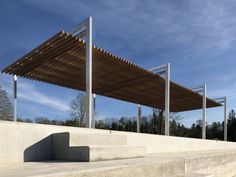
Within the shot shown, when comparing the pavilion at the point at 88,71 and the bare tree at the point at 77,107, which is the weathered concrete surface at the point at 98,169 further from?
the bare tree at the point at 77,107

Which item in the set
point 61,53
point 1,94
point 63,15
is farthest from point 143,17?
point 1,94

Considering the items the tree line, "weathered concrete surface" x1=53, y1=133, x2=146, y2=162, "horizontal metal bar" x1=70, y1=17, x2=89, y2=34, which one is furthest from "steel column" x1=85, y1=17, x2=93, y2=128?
the tree line

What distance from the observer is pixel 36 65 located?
489 inches

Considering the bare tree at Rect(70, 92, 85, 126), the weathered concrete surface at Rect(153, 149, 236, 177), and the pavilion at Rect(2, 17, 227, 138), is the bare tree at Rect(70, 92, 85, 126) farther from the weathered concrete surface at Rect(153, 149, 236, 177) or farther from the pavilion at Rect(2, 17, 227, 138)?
the weathered concrete surface at Rect(153, 149, 236, 177)

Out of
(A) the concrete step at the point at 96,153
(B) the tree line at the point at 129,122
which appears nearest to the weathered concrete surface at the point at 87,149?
(A) the concrete step at the point at 96,153

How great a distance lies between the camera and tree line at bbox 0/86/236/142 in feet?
100

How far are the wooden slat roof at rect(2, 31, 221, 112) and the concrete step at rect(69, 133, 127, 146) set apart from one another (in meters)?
4.07

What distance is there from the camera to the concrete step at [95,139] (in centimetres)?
620

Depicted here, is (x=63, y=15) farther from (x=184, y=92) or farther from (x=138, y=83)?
(x=184, y=92)

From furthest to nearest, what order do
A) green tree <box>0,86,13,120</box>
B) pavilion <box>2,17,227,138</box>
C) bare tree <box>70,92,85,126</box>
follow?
bare tree <box>70,92,85,126</box>, green tree <box>0,86,13,120</box>, pavilion <box>2,17,227,138</box>

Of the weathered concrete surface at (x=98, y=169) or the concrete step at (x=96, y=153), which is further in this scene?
the concrete step at (x=96, y=153)

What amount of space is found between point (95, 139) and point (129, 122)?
115ft

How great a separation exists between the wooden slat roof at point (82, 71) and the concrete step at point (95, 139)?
13.3 ft

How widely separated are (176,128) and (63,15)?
121 feet
